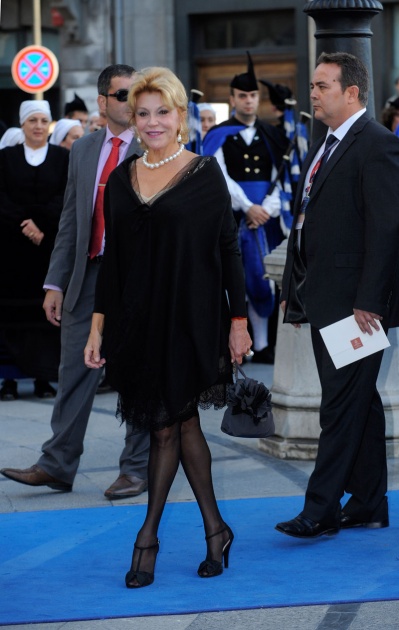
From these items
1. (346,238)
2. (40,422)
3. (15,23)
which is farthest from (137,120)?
(15,23)

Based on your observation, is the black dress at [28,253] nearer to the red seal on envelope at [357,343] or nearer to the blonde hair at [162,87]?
the red seal on envelope at [357,343]

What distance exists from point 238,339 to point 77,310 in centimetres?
167

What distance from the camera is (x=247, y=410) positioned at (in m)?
5.86

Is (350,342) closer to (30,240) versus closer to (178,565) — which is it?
(178,565)

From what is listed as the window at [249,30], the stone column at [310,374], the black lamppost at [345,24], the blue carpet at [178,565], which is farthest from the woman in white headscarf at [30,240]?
the window at [249,30]

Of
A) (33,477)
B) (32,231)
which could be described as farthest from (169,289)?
(32,231)

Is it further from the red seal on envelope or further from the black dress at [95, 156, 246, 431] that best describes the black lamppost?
the black dress at [95, 156, 246, 431]

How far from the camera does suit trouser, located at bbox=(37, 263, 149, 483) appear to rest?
7266 mm

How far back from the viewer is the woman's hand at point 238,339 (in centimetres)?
576

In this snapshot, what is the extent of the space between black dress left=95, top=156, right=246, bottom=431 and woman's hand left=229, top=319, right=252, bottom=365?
44 mm

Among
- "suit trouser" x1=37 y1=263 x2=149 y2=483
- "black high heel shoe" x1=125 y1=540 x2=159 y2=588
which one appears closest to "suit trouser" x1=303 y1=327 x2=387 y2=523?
"black high heel shoe" x1=125 y1=540 x2=159 y2=588

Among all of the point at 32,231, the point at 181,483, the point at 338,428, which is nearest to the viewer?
the point at 338,428

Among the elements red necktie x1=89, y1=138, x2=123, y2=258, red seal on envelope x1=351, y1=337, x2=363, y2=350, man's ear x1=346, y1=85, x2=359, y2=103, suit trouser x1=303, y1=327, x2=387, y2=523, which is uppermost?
man's ear x1=346, y1=85, x2=359, y2=103

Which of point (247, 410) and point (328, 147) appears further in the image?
point (328, 147)
